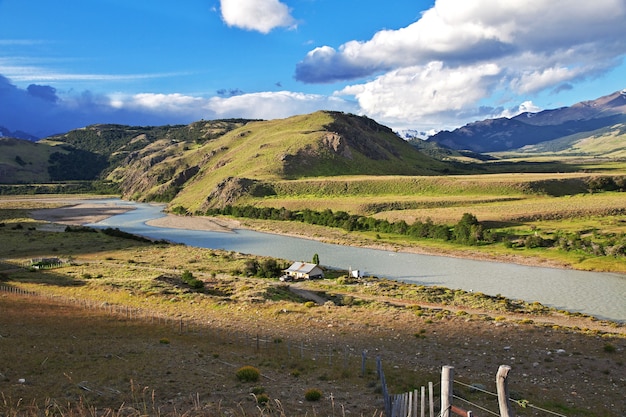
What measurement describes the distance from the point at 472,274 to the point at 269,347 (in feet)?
159

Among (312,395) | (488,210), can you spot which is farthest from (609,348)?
(488,210)

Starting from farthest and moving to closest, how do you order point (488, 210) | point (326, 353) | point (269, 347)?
point (488, 210)
point (269, 347)
point (326, 353)

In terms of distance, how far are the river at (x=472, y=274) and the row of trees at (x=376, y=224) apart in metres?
14.2

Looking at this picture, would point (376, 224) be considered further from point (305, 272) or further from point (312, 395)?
point (312, 395)

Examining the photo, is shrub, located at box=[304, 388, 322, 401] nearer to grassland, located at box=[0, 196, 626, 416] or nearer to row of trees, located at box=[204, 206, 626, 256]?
grassland, located at box=[0, 196, 626, 416]

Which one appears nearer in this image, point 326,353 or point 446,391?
point 446,391

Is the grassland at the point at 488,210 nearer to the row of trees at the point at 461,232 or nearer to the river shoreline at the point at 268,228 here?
the river shoreline at the point at 268,228

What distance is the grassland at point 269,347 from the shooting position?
58.3 feet

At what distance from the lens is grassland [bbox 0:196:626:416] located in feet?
58.3

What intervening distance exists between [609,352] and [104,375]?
28.5 m

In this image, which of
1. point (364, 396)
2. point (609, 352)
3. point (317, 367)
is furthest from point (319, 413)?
point (609, 352)

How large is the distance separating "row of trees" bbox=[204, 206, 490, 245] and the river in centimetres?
1421

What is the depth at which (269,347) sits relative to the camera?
93.6ft

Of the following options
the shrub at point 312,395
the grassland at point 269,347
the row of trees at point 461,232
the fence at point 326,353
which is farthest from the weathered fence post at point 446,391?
the row of trees at point 461,232
